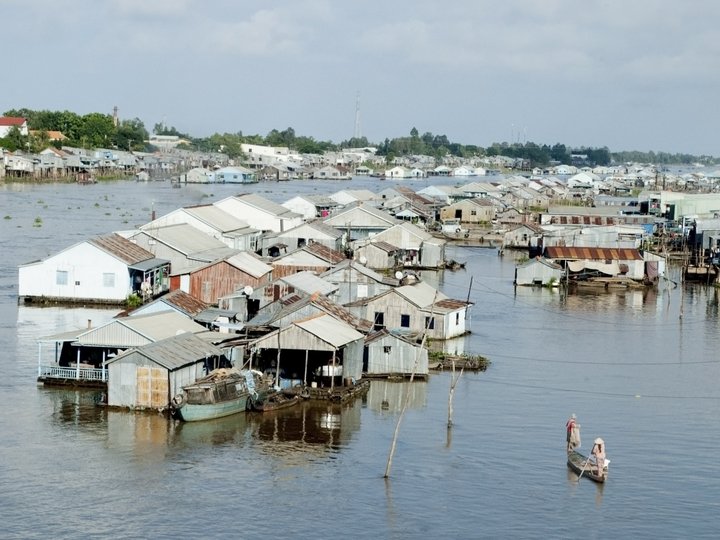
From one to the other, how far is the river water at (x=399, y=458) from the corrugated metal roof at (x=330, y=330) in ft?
3.40

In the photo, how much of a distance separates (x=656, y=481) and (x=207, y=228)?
21668 mm

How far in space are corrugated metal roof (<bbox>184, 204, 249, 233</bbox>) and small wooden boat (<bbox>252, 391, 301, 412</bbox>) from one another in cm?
1710

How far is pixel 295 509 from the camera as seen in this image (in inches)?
560

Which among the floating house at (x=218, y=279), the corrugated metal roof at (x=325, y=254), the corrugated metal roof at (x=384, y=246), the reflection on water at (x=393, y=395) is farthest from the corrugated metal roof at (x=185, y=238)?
the reflection on water at (x=393, y=395)

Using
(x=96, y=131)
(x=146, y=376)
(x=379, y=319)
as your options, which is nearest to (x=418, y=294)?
(x=379, y=319)

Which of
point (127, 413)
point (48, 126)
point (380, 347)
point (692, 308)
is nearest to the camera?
point (127, 413)

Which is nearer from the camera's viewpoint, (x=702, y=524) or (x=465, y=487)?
(x=702, y=524)

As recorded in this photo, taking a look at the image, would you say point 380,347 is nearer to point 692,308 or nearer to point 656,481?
point 656,481

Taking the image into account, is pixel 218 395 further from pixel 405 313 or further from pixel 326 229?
pixel 326 229

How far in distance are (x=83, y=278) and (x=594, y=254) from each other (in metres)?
16.6

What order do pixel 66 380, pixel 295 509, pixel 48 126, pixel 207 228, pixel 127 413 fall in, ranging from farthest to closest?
pixel 48 126
pixel 207 228
pixel 66 380
pixel 127 413
pixel 295 509

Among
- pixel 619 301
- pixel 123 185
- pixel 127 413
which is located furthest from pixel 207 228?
pixel 123 185

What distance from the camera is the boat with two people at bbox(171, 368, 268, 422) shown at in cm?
1722

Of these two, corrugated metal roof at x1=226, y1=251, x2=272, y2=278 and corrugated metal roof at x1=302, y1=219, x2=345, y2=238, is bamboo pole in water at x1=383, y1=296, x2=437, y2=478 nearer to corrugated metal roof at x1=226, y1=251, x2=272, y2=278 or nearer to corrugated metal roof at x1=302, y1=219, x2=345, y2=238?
corrugated metal roof at x1=226, y1=251, x2=272, y2=278
